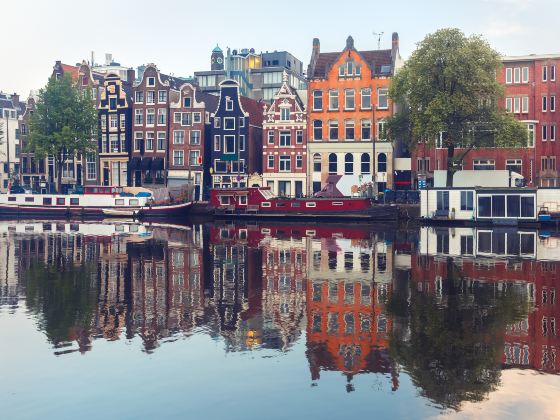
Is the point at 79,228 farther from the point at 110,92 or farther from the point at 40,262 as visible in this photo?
the point at 110,92

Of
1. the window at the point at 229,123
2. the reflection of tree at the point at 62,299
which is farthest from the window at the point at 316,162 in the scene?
the reflection of tree at the point at 62,299

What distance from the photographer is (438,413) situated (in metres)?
15.8

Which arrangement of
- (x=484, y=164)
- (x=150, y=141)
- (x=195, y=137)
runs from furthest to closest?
(x=150, y=141) < (x=195, y=137) < (x=484, y=164)

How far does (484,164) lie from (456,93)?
1706 cm

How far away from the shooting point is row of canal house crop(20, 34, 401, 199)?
89.6 meters

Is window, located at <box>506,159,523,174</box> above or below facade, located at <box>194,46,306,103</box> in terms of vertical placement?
below

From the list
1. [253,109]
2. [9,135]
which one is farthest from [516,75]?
[9,135]

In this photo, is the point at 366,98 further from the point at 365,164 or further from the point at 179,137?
the point at 179,137

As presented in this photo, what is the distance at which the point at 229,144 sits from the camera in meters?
96.6

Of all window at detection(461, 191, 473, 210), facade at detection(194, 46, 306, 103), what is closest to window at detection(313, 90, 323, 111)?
window at detection(461, 191, 473, 210)

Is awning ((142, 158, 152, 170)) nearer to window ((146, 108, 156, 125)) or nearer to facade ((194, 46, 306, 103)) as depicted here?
window ((146, 108, 156, 125))

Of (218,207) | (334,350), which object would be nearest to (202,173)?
(218,207)

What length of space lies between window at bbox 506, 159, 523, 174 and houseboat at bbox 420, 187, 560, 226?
16.3 m

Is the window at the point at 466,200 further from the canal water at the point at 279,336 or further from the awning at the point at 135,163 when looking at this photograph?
the awning at the point at 135,163
